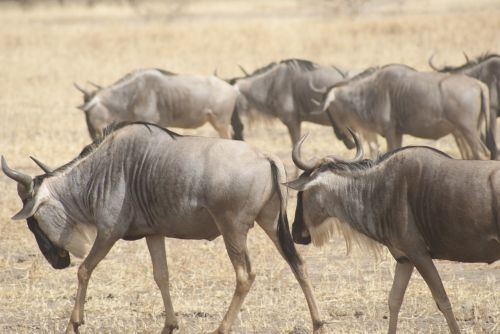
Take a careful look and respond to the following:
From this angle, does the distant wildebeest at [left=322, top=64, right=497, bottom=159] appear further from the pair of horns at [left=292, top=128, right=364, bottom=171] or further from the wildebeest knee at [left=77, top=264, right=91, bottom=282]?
the wildebeest knee at [left=77, top=264, right=91, bottom=282]

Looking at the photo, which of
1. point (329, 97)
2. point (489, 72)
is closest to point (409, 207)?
point (329, 97)

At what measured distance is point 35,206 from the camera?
19.5 ft

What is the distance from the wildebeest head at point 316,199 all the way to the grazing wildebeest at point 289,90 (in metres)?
6.29

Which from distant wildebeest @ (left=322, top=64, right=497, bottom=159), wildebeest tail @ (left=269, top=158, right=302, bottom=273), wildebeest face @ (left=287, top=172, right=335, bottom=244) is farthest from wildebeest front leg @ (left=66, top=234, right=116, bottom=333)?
distant wildebeest @ (left=322, top=64, right=497, bottom=159)

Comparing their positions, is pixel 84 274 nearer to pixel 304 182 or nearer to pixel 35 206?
pixel 35 206

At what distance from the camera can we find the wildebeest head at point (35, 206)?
19.5ft

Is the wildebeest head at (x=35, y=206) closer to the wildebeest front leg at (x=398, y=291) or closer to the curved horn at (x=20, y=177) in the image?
the curved horn at (x=20, y=177)

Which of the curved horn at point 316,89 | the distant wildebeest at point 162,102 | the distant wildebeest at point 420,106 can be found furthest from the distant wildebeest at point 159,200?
the curved horn at point 316,89

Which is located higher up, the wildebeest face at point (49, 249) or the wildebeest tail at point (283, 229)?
the wildebeest tail at point (283, 229)

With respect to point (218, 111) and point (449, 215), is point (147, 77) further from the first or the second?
point (449, 215)

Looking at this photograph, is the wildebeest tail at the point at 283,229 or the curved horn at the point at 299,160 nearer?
the curved horn at the point at 299,160

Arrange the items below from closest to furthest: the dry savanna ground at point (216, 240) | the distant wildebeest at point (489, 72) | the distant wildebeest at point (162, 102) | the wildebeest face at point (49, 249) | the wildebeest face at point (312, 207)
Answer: the wildebeest face at point (312, 207), the wildebeest face at point (49, 249), the dry savanna ground at point (216, 240), the distant wildebeest at point (489, 72), the distant wildebeest at point (162, 102)

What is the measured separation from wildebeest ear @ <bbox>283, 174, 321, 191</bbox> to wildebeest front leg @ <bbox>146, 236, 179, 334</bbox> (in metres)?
0.98

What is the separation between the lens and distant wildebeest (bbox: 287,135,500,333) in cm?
525
